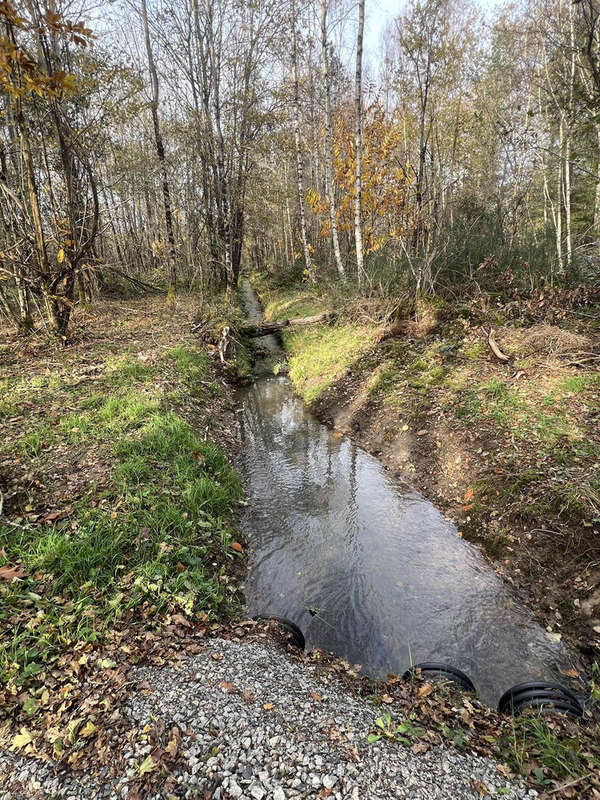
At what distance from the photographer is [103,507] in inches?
190

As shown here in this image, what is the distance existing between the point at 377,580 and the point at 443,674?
1.41 meters

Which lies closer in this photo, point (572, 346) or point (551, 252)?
point (572, 346)

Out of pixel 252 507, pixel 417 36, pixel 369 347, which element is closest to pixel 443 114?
pixel 417 36

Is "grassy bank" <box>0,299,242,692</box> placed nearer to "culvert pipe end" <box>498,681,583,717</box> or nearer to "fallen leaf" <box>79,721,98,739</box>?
"fallen leaf" <box>79,721,98,739</box>

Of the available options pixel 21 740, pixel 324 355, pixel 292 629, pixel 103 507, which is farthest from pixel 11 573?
pixel 324 355

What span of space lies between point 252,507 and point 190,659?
302 centimetres

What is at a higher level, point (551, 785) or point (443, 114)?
point (443, 114)

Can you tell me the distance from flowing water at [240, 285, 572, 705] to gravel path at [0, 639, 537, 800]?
1053 millimetres

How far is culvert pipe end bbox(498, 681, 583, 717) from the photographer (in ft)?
10.4

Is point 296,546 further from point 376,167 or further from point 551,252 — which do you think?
point 376,167

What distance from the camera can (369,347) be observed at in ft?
35.2

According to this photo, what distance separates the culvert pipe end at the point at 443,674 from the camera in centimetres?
354

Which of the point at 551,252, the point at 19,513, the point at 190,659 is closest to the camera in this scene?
the point at 190,659

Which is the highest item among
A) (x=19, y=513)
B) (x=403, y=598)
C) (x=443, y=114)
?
(x=443, y=114)
